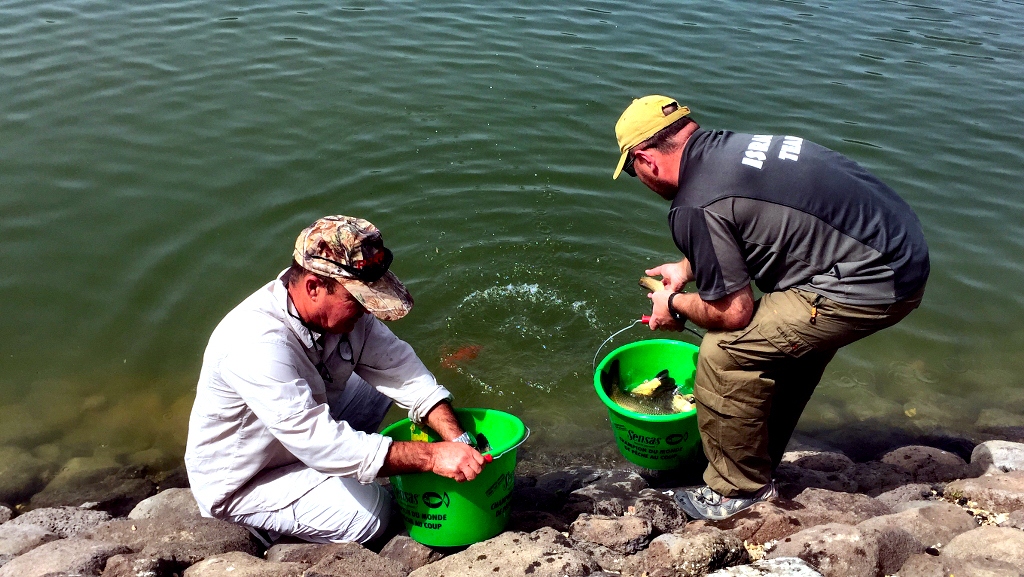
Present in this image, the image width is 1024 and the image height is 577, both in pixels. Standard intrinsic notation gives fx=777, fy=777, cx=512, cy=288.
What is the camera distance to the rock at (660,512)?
4.14 m

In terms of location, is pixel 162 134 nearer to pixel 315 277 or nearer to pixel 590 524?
pixel 315 277

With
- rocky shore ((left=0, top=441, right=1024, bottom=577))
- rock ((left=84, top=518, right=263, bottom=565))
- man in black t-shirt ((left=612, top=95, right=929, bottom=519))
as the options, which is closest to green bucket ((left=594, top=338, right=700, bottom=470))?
rocky shore ((left=0, top=441, right=1024, bottom=577))

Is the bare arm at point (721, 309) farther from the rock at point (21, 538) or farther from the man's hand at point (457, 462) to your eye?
the rock at point (21, 538)

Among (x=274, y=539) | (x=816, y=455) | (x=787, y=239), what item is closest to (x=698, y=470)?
(x=816, y=455)

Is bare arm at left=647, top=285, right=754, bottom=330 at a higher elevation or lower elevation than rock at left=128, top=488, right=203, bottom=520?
higher

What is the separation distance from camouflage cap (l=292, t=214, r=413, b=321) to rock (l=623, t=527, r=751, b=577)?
159cm

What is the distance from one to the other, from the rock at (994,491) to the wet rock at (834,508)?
19.8 inches

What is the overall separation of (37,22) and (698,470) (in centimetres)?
1173

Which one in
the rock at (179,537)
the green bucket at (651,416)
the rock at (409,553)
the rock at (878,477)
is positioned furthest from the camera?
the rock at (878,477)

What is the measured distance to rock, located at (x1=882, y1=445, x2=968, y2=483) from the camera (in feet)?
16.1

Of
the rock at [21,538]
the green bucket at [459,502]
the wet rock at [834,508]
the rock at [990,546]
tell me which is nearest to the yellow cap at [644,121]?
the green bucket at [459,502]

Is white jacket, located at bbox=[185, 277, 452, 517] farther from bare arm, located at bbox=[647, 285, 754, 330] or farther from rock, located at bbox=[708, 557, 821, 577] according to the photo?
rock, located at bbox=[708, 557, 821, 577]

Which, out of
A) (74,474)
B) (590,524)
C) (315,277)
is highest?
(315,277)

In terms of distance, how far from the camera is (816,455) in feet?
17.3
